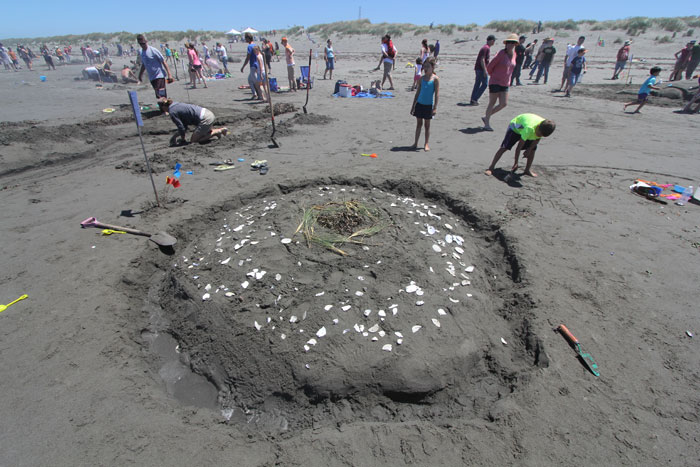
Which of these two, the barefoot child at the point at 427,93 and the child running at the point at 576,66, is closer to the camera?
the barefoot child at the point at 427,93

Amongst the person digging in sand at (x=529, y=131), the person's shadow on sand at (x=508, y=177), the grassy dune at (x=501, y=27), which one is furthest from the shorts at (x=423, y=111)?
the grassy dune at (x=501, y=27)

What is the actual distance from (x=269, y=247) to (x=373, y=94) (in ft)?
31.2

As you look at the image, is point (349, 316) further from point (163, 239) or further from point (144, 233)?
point (144, 233)

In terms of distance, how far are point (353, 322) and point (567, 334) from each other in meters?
1.81

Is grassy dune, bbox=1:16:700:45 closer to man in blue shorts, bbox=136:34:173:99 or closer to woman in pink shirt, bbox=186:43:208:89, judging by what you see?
woman in pink shirt, bbox=186:43:208:89

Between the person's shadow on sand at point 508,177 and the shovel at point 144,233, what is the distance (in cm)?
492

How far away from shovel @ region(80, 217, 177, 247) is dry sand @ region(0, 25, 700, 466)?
132 mm

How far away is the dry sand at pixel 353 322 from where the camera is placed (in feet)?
7.18

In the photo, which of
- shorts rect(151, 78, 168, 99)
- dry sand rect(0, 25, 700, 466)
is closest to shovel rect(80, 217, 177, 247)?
dry sand rect(0, 25, 700, 466)

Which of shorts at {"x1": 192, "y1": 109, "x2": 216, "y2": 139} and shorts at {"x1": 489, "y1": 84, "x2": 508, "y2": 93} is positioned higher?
shorts at {"x1": 489, "y1": 84, "x2": 508, "y2": 93}

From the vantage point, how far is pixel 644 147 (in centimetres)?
689

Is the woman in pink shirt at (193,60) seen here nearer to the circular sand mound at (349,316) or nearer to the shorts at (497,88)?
the shorts at (497,88)

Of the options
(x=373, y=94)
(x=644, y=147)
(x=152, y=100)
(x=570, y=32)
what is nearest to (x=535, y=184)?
(x=644, y=147)

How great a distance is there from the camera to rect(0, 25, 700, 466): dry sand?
7.18 feet
